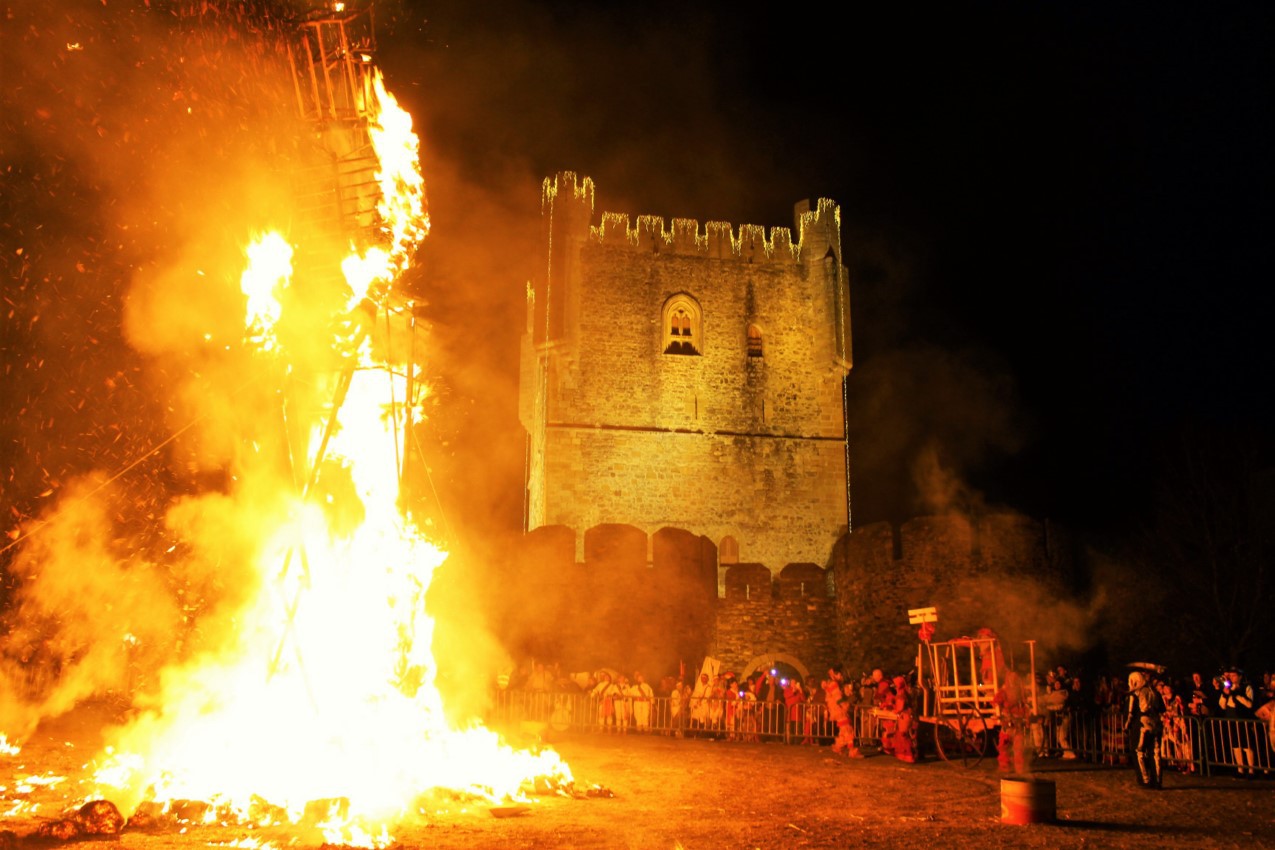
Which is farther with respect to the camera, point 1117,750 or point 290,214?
point 1117,750

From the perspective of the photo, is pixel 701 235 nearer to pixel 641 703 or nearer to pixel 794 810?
pixel 641 703

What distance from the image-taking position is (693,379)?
31.1 meters

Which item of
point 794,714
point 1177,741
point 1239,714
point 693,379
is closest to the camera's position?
point 1177,741

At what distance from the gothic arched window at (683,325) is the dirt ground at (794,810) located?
796 inches

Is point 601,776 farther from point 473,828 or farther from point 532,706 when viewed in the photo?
point 532,706

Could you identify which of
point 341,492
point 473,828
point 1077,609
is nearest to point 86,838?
point 473,828

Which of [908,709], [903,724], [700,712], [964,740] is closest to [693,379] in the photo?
[700,712]

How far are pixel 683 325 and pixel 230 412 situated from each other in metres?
23.8

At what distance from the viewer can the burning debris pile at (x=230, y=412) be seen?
25.6ft

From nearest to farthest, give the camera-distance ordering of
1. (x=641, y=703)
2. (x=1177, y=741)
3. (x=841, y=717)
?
(x=1177, y=741) → (x=841, y=717) → (x=641, y=703)

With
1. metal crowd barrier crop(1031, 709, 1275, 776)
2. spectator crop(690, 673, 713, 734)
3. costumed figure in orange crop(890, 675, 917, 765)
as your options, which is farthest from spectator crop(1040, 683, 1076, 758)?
spectator crop(690, 673, 713, 734)

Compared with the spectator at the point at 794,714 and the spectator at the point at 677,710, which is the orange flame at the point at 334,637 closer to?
the spectator at the point at 794,714

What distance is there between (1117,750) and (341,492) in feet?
37.4

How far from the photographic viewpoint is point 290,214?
937 centimetres
